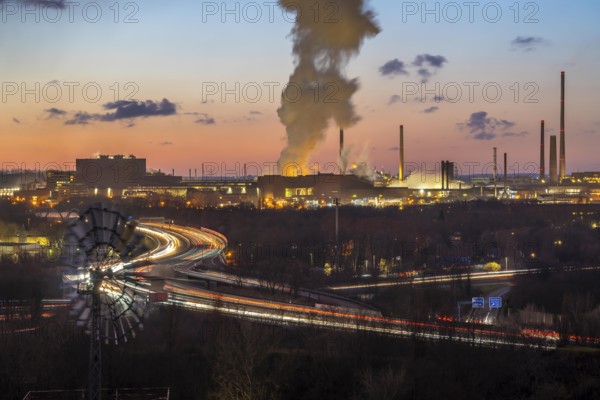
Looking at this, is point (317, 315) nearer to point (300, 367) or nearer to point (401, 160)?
point (300, 367)

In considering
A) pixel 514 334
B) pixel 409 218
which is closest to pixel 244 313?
pixel 514 334

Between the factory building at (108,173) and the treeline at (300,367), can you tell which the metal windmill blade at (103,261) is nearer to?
the treeline at (300,367)

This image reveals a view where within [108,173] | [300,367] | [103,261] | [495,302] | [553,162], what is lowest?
[300,367]

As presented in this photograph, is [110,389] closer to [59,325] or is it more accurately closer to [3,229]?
[59,325]

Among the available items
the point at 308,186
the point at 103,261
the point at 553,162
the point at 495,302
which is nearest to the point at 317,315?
the point at 495,302

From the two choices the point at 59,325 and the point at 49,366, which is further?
the point at 59,325

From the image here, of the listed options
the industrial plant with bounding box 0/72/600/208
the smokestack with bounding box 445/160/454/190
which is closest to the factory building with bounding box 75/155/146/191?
the industrial plant with bounding box 0/72/600/208

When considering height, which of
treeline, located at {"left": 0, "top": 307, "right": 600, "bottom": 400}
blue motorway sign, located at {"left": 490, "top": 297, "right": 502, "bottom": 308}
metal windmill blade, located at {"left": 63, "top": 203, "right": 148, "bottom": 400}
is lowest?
treeline, located at {"left": 0, "top": 307, "right": 600, "bottom": 400}

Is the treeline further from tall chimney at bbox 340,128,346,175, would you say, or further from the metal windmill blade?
tall chimney at bbox 340,128,346,175

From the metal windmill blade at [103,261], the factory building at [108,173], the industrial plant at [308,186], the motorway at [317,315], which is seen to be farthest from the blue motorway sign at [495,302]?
the factory building at [108,173]

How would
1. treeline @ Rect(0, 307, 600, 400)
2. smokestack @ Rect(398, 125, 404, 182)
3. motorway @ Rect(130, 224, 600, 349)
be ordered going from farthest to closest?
smokestack @ Rect(398, 125, 404, 182), motorway @ Rect(130, 224, 600, 349), treeline @ Rect(0, 307, 600, 400)

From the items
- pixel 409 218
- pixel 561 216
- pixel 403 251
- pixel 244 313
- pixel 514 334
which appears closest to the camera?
pixel 514 334
